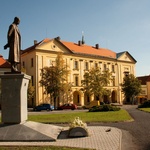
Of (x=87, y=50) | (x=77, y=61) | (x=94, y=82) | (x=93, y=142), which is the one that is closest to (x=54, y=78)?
(x=94, y=82)

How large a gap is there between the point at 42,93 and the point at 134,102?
26.3 meters

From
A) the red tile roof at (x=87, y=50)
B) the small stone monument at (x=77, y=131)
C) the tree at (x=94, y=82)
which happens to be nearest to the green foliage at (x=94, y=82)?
the tree at (x=94, y=82)

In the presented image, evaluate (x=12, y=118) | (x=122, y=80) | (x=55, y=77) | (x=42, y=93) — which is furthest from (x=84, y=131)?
(x=122, y=80)

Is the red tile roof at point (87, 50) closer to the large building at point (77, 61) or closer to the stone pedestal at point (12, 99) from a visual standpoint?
the large building at point (77, 61)

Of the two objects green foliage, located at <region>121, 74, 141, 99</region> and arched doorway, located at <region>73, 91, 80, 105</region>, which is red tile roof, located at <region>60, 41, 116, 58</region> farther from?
arched doorway, located at <region>73, 91, 80, 105</region>

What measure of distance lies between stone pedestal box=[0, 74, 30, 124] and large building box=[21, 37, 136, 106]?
38.6 m

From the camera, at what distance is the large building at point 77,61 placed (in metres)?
50.7

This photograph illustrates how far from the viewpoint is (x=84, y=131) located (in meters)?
11.8

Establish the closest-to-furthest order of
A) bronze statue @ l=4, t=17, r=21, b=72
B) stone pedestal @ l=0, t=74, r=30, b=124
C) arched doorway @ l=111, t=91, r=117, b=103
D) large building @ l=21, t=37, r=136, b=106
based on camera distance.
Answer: stone pedestal @ l=0, t=74, r=30, b=124 < bronze statue @ l=4, t=17, r=21, b=72 < large building @ l=21, t=37, r=136, b=106 < arched doorway @ l=111, t=91, r=117, b=103

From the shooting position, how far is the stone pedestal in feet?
37.5

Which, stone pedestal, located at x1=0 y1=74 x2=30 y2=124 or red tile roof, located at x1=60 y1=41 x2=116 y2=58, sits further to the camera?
red tile roof, located at x1=60 y1=41 x2=116 y2=58

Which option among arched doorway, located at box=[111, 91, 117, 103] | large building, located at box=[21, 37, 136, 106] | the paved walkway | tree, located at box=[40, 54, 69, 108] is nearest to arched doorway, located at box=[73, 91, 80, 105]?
large building, located at box=[21, 37, 136, 106]

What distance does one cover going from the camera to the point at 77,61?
57.8 metres

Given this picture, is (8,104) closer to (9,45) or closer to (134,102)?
(9,45)
